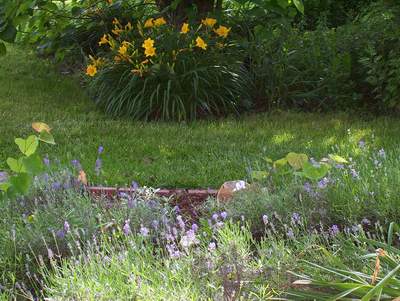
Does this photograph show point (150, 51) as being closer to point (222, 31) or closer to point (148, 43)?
point (148, 43)

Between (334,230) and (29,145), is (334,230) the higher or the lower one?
the lower one

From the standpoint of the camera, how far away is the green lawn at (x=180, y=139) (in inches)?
211

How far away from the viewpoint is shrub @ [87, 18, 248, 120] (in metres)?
7.36

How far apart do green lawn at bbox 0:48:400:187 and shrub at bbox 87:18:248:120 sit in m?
0.27

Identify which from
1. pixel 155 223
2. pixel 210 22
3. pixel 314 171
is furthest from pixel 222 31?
pixel 155 223

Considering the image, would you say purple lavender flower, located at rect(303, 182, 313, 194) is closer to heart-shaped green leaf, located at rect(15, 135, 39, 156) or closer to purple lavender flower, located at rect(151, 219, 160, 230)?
purple lavender flower, located at rect(151, 219, 160, 230)

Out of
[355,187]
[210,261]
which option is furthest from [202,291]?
[355,187]

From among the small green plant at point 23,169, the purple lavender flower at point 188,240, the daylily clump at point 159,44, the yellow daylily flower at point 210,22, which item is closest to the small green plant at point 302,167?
the purple lavender flower at point 188,240

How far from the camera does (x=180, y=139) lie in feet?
21.0

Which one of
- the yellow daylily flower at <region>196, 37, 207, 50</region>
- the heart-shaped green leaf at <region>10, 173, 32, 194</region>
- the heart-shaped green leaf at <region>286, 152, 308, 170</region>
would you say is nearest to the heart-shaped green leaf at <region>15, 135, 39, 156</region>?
the heart-shaped green leaf at <region>10, 173, 32, 194</region>

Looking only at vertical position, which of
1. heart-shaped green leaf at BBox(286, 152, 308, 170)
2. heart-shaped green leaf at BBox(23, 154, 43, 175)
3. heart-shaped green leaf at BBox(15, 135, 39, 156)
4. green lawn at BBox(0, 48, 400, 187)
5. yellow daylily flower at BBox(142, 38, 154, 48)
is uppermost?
heart-shaped green leaf at BBox(15, 135, 39, 156)

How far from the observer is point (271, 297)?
8.82 feet

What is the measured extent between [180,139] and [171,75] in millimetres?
1178

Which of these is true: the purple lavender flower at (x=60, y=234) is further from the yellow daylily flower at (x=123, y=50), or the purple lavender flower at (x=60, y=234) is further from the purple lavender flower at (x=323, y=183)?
the yellow daylily flower at (x=123, y=50)
